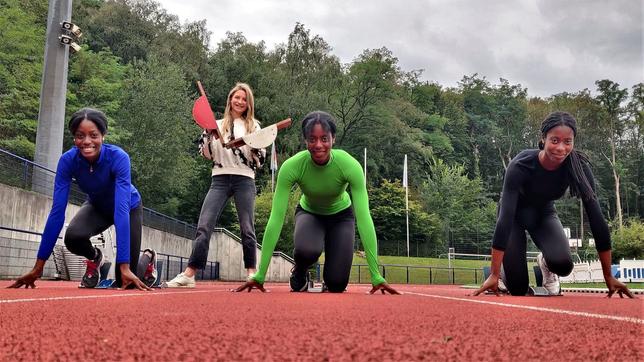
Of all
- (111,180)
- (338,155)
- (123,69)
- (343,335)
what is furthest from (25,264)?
(123,69)

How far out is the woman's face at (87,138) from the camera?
15.4 feet

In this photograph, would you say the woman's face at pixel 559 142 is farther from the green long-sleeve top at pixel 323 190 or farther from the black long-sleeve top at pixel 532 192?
the green long-sleeve top at pixel 323 190

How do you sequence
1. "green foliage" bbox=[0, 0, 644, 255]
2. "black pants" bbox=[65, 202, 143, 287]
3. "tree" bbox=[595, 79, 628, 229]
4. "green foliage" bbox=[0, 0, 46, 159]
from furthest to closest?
"tree" bbox=[595, 79, 628, 229], "green foliage" bbox=[0, 0, 644, 255], "green foliage" bbox=[0, 0, 46, 159], "black pants" bbox=[65, 202, 143, 287]

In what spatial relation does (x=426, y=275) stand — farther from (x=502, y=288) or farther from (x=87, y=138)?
(x=87, y=138)

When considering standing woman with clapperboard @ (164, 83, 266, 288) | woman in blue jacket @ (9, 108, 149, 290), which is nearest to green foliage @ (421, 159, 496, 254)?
standing woman with clapperboard @ (164, 83, 266, 288)

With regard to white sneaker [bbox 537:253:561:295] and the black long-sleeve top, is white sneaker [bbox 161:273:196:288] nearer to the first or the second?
the black long-sleeve top

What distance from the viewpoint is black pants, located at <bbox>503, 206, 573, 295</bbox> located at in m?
5.57

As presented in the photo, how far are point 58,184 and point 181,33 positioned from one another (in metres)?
45.7

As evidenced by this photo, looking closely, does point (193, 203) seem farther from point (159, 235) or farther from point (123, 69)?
point (159, 235)

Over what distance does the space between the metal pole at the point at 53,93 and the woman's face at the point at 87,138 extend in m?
8.78

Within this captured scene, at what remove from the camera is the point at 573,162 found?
4918 millimetres

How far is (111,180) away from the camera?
507 cm

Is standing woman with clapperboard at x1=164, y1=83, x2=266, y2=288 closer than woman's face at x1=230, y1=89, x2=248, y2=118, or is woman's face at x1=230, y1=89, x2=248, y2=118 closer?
standing woman with clapperboard at x1=164, y1=83, x2=266, y2=288

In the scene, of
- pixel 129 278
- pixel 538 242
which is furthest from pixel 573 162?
pixel 129 278
